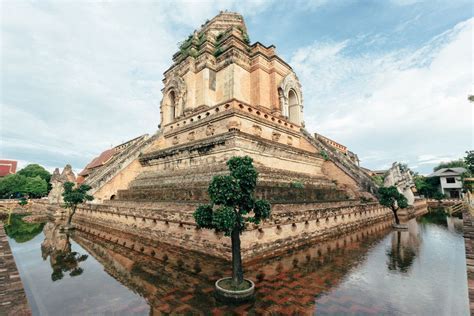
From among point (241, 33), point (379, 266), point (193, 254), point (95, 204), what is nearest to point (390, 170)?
point (379, 266)

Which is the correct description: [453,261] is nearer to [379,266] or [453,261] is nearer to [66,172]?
[379,266]

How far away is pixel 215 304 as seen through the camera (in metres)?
5.14

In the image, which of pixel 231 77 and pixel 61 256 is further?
pixel 231 77

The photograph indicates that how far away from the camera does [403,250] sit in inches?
385

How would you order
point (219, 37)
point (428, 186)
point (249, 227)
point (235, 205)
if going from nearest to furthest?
point (235, 205) < point (249, 227) < point (219, 37) < point (428, 186)

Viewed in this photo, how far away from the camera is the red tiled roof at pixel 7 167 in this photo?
1932 inches

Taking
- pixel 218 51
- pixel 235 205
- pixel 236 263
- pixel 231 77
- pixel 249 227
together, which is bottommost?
pixel 236 263

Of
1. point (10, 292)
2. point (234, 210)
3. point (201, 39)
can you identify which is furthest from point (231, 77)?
point (10, 292)

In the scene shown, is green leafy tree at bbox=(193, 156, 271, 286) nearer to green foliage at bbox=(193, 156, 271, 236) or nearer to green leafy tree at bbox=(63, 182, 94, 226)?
green foliage at bbox=(193, 156, 271, 236)

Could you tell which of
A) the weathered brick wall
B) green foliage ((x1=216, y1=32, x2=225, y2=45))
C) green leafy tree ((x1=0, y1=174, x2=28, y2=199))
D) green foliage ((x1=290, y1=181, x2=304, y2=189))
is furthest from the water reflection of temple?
green leafy tree ((x1=0, y1=174, x2=28, y2=199))

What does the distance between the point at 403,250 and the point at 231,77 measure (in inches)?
541

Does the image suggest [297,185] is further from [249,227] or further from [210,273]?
[210,273]

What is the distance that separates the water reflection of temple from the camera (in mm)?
5199

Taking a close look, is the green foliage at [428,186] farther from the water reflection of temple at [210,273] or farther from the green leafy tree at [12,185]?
the green leafy tree at [12,185]
